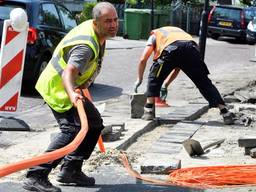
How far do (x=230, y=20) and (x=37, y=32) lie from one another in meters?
20.6

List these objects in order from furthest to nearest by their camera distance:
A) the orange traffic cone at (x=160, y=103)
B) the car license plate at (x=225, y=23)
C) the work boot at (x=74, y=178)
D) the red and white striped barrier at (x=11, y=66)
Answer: the car license plate at (x=225, y=23) → the orange traffic cone at (x=160, y=103) → the red and white striped barrier at (x=11, y=66) → the work boot at (x=74, y=178)

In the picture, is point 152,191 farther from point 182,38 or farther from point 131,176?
point 182,38

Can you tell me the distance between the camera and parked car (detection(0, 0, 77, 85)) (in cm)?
1108

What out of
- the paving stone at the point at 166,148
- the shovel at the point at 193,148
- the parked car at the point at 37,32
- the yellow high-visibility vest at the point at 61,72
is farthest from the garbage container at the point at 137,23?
the yellow high-visibility vest at the point at 61,72

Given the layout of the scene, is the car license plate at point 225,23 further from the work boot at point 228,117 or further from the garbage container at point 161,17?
the work boot at point 228,117

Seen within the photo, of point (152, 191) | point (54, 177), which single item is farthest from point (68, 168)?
point (152, 191)

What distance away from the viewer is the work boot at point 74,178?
5582 millimetres

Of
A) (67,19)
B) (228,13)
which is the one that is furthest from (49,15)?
(228,13)

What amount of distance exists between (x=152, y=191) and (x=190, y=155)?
134cm

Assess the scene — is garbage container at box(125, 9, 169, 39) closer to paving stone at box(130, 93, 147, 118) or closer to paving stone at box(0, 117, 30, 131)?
paving stone at box(130, 93, 147, 118)

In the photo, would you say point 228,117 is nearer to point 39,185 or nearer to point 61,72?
point 61,72

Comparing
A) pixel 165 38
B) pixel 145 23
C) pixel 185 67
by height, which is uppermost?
pixel 165 38

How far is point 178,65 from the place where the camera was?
875 cm

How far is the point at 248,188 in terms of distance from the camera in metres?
5.51
